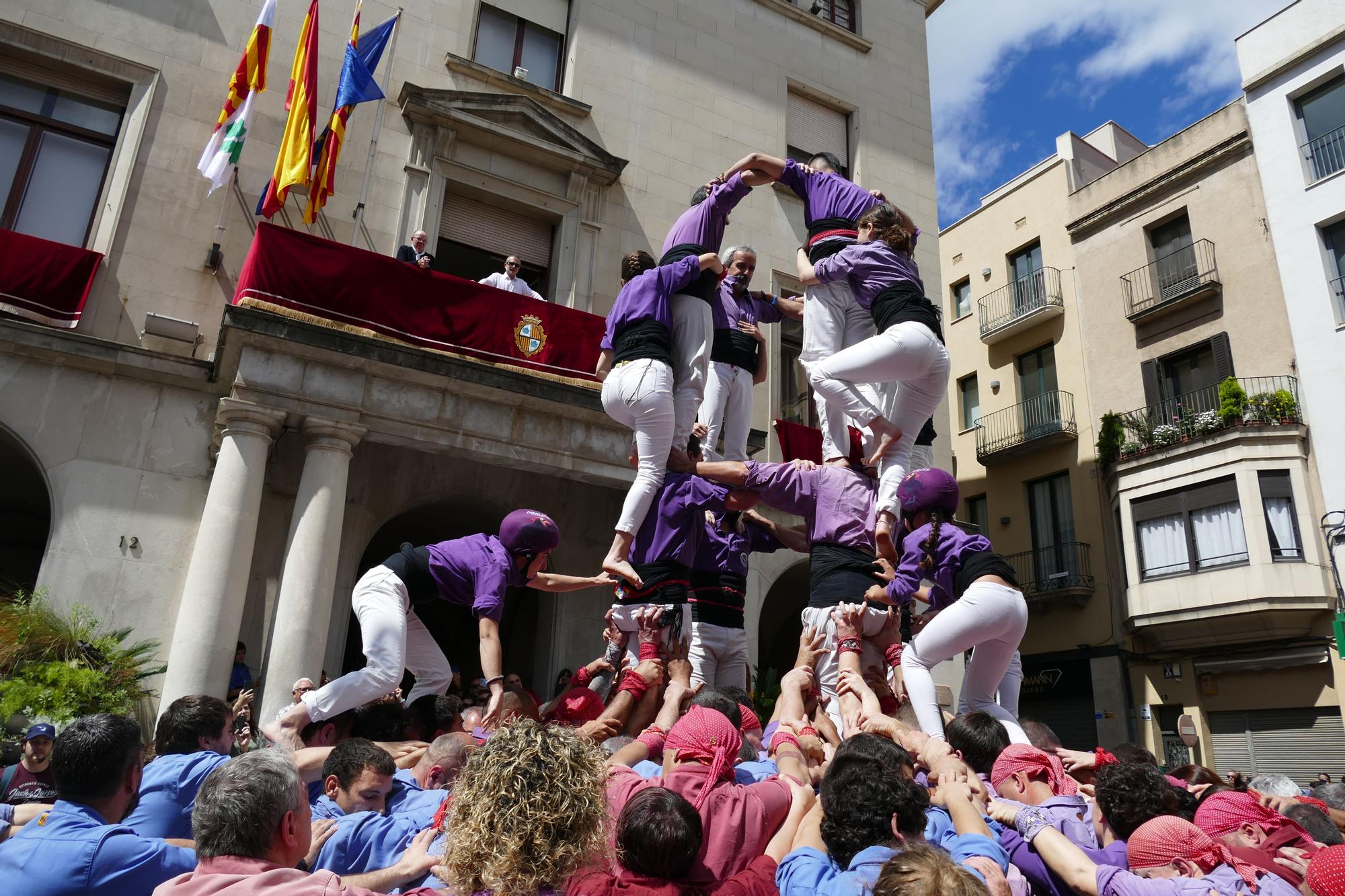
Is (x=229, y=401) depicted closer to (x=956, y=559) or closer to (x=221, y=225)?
(x=221, y=225)

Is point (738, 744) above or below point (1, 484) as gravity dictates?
below

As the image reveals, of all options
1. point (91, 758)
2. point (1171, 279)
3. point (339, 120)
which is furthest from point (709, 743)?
point (1171, 279)

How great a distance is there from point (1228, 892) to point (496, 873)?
2.15m

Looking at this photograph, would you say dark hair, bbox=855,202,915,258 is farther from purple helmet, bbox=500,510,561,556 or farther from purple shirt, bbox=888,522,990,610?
purple helmet, bbox=500,510,561,556

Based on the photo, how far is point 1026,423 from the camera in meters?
28.0

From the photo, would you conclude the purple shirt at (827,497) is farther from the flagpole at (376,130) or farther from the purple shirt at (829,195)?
the flagpole at (376,130)

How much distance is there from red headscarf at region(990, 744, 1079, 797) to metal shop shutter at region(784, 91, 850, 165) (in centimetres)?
1635

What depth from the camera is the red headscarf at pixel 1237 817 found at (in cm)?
324

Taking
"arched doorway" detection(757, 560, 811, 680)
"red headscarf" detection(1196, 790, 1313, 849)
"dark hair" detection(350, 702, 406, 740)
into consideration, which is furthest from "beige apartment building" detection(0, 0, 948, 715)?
"red headscarf" detection(1196, 790, 1313, 849)

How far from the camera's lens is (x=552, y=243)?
15734 mm

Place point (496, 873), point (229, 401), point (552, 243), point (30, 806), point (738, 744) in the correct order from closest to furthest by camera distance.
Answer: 1. point (496, 873)
2. point (738, 744)
3. point (30, 806)
4. point (229, 401)
5. point (552, 243)

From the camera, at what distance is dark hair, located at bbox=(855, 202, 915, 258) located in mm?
6746

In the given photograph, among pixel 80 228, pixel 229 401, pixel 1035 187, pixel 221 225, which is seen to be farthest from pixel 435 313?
pixel 1035 187

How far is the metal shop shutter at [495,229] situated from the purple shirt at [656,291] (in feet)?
28.7
